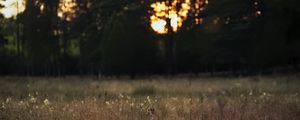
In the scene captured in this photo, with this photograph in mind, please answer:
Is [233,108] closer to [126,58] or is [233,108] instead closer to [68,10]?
[126,58]

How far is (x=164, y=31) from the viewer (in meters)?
40.5

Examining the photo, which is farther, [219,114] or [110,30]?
[110,30]

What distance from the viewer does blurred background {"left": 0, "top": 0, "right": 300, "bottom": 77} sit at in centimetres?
3219

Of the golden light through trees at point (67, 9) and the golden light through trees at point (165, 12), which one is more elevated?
the golden light through trees at point (67, 9)

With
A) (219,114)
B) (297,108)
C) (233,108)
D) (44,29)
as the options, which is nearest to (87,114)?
(219,114)

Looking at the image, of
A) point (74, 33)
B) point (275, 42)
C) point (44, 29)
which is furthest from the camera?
point (74, 33)

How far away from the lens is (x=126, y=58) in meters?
38.5

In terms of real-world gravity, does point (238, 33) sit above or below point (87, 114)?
above

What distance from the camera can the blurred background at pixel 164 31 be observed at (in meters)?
32.2

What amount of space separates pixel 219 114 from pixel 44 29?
36.1 metres

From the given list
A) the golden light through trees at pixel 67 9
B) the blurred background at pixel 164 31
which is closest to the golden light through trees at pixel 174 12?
the blurred background at pixel 164 31

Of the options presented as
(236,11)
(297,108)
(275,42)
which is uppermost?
(236,11)

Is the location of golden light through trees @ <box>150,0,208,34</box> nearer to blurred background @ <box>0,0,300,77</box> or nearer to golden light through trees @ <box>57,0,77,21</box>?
blurred background @ <box>0,0,300,77</box>

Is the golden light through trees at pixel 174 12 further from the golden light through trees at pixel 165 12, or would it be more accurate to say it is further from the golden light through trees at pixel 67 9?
the golden light through trees at pixel 67 9
